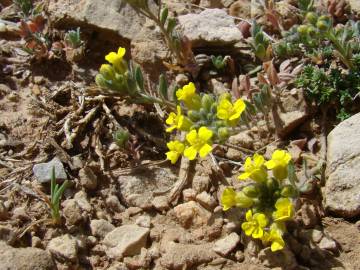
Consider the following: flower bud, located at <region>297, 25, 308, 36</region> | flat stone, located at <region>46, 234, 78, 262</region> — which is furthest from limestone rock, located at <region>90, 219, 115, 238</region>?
flower bud, located at <region>297, 25, 308, 36</region>

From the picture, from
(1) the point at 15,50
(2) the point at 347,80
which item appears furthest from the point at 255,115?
(1) the point at 15,50

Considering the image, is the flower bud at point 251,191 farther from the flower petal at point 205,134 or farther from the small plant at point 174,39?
the small plant at point 174,39

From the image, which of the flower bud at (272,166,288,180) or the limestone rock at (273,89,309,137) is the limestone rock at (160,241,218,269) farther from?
the limestone rock at (273,89,309,137)

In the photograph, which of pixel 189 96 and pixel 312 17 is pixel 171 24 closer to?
pixel 189 96

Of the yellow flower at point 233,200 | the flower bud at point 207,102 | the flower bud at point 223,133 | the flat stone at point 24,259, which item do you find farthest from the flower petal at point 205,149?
the flat stone at point 24,259

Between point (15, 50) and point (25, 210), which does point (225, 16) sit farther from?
point (25, 210)

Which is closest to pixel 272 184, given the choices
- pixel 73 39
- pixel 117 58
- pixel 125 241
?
pixel 125 241

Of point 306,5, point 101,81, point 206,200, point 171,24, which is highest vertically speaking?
point 306,5
